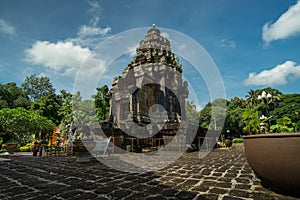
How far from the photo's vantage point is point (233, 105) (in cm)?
5094

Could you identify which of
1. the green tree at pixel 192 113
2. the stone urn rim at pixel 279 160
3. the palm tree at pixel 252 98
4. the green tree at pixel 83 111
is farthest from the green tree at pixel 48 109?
the palm tree at pixel 252 98

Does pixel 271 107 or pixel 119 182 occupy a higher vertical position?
pixel 271 107

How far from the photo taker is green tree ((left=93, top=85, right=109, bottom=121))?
87.8 feet

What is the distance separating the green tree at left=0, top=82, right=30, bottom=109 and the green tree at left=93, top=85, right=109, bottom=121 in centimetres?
1952

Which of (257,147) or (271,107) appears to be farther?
(271,107)

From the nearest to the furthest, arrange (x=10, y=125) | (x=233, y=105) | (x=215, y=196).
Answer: (x=215, y=196) → (x=10, y=125) → (x=233, y=105)

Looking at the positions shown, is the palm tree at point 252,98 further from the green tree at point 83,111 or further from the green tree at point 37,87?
the green tree at point 37,87

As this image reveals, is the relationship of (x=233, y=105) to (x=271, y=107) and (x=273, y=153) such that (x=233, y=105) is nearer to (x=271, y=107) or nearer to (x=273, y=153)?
(x=271, y=107)

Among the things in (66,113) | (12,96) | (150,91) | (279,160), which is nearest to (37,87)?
(12,96)

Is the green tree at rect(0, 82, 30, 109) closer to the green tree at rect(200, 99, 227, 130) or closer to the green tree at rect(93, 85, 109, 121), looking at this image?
the green tree at rect(93, 85, 109, 121)

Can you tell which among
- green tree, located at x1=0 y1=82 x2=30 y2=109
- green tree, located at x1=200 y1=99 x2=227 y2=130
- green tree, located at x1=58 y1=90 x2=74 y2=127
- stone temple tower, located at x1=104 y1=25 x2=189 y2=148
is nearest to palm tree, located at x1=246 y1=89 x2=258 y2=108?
green tree, located at x1=200 y1=99 x2=227 y2=130

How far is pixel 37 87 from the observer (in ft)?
147

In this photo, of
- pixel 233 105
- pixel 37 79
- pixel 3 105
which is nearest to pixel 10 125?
pixel 3 105

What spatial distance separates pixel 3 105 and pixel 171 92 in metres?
32.9
